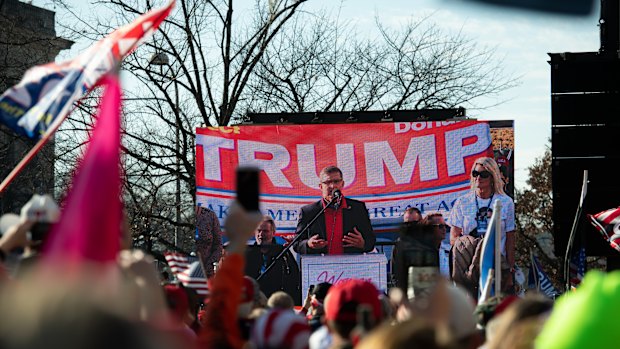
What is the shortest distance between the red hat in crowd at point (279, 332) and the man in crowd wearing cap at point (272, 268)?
14.1 metres

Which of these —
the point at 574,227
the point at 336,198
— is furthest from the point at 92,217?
the point at 336,198

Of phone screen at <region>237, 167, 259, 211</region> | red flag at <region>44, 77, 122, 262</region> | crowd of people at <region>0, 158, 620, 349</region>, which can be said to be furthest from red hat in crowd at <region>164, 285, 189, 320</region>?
red flag at <region>44, 77, 122, 262</region>

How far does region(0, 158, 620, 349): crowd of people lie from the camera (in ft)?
4.60

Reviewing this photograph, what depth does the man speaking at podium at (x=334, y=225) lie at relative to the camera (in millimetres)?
18422

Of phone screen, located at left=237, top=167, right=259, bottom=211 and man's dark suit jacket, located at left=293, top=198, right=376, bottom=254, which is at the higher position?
phone screen, located at left=237, top=167, right=259, bottom=211

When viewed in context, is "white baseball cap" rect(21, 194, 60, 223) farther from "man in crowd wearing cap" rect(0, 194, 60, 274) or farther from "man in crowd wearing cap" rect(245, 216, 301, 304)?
"man in crowd wearing cap" rect(245, 216, 301, 304)

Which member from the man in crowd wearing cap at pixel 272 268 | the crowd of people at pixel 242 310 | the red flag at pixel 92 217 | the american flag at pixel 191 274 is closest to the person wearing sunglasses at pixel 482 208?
the man in crowd wearing cap at pixel 272 268

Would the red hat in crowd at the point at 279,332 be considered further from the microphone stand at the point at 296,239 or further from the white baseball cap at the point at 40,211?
the microphone stand at the point at 296,239

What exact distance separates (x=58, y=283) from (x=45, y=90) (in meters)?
6.17

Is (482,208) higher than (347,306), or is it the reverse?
(347,306)

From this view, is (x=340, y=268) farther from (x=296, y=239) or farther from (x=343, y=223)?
(x=296, y=239)

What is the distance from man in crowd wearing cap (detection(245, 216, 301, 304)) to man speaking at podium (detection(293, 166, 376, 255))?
302mm

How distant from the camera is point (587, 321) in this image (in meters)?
2.29

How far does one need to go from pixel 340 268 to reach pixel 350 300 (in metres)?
13.8
